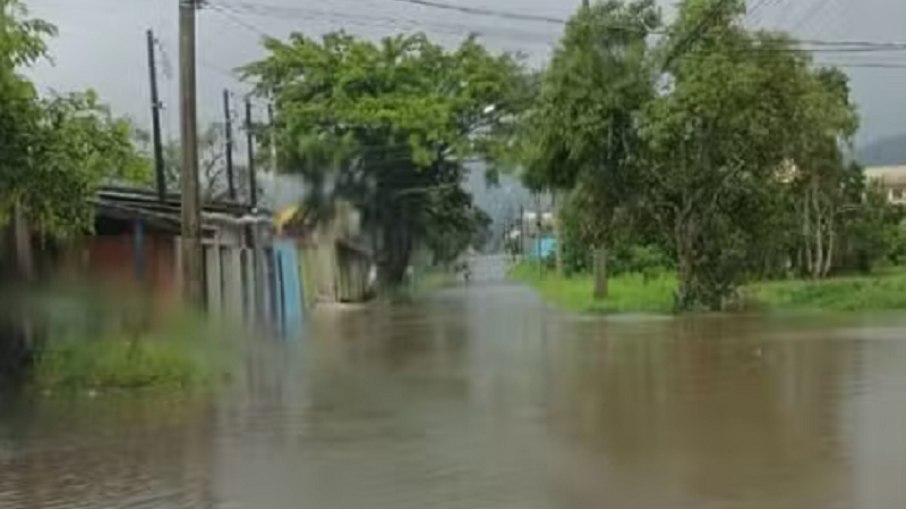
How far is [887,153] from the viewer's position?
108m

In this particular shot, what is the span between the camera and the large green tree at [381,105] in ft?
175

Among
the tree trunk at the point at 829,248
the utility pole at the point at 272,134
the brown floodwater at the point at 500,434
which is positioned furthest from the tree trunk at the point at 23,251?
the tree trunk at the point at 829,248

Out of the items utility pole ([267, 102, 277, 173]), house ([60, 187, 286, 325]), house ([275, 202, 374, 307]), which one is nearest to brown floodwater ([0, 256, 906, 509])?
house ([60, 187, 286, 325])

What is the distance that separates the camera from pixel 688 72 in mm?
34281

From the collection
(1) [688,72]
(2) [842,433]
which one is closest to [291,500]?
(2) [842,433]

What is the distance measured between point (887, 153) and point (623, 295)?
70.9 metres

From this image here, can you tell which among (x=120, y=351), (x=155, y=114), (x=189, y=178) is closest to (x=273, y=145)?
(x=155, y=114)

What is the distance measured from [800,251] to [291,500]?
4761cm

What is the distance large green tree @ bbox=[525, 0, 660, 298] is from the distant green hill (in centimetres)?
5481

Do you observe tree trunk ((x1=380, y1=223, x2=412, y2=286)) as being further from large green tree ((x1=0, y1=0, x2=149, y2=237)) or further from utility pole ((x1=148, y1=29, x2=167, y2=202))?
large green tree ((x1=0, y1=0, x2=149, y2=237))

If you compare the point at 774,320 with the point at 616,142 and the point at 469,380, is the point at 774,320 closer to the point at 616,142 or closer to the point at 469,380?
the point at 616,142

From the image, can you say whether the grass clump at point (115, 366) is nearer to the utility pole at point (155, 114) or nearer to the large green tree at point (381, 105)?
the utility pole at point (155, 114)

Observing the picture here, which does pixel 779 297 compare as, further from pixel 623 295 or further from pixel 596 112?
pixel 596 112

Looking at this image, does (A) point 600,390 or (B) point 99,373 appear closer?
(A) point 600,390
